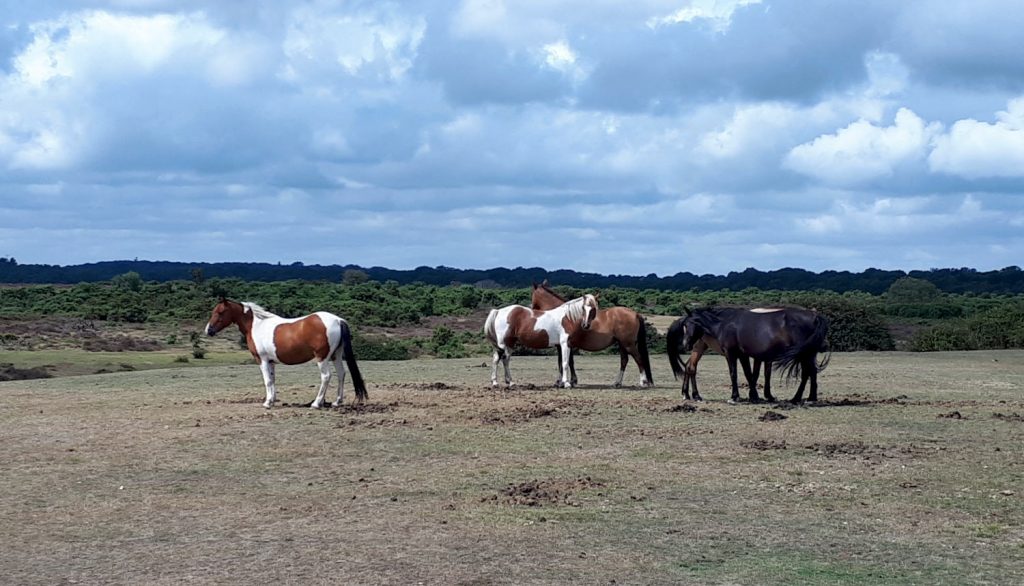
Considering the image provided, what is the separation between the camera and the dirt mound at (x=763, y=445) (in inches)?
508

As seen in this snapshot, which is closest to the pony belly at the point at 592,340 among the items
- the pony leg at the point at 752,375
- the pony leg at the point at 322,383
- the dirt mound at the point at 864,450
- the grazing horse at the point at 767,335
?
the grazing horse at the point at 767,335

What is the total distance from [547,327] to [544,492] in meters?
9.77

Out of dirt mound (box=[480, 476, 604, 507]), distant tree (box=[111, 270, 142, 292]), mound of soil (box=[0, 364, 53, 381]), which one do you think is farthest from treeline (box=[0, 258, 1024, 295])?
dirt mound (box=[480, 476, 604, 507])

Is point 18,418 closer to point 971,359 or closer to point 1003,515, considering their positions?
point 1003,515

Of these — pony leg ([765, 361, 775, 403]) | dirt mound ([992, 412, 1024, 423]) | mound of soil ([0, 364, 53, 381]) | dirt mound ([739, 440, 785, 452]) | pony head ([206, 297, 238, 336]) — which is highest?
pony head ([206, 297, 238, 336])

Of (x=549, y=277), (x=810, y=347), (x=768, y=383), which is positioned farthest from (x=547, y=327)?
(x=549, y=277)

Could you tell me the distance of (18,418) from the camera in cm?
1647

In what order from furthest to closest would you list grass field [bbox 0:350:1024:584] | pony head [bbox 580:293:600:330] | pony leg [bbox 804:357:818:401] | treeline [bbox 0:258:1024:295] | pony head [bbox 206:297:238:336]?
treeline [bbox 0:258:1024:295], pony head [bbox 580:293:600:330], pony head [bbox 206:297:238:336], pony leg [bbox 804:357:818:401], grass field [bbox 0:350:1024:584]

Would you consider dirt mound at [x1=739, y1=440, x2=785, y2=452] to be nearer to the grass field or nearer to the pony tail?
the grass field

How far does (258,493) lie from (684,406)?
24.3ft

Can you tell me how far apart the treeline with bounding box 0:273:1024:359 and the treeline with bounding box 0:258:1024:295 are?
1077 inches

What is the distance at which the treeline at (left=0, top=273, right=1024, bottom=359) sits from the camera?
40.7 meters

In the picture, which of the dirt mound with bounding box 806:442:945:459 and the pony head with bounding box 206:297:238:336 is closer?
the dirt mound with bounding box 806:442:945:459

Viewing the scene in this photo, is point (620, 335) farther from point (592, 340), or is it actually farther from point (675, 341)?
point (675, 341)
